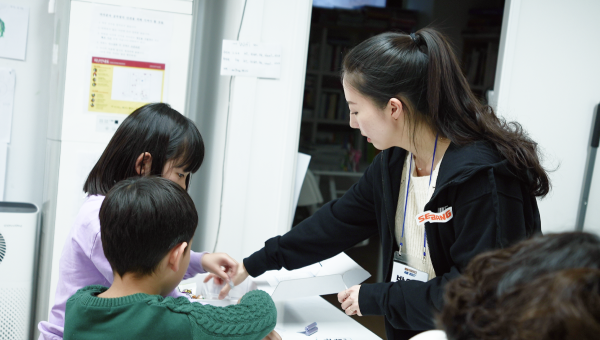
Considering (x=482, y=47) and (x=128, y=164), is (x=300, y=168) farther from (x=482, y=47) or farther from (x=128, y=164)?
(x=482, y=47)

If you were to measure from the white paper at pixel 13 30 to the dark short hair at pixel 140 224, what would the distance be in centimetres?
170

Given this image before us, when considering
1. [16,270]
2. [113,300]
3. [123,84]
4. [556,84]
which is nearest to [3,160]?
[16,270]

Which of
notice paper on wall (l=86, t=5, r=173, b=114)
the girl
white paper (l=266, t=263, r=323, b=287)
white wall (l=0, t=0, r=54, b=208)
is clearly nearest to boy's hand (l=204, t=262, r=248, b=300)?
white paper (l=266, t=263, r=323, b=287)

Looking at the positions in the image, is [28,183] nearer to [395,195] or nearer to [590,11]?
[395,195]

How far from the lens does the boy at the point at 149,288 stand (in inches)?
36.8

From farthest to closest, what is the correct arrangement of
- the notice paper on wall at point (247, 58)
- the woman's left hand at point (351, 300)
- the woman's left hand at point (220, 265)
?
the notice paper on wall at point (247, 58) < the woman's left hand at point (220, 265) < the woman's left hand at point (351, 300)

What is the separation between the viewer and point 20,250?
2.09m

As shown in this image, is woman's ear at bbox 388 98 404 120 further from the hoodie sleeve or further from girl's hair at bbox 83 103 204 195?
girl's hair at bbox 83 103 204 195

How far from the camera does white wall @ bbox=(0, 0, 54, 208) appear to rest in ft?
7.77

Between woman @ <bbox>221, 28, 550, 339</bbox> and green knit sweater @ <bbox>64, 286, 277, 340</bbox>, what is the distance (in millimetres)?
417

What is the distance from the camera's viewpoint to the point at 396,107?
4.03 ft

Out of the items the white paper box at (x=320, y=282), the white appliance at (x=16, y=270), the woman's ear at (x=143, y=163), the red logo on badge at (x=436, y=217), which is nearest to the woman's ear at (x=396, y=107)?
the red logo on badge at (x=436, y=217)

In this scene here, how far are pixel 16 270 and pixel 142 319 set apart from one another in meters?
1.46

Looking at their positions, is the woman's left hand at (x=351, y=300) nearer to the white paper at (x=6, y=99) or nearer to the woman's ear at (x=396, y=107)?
the woman's ear at (x=396, y=107)
